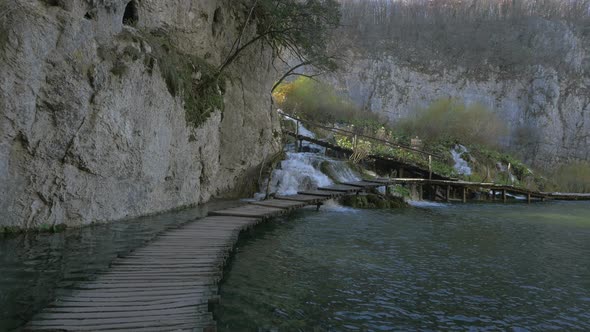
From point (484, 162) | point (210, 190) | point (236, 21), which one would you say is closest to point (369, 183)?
point (210, 190)

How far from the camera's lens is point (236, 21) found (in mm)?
17719

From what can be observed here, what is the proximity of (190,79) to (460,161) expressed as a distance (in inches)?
903

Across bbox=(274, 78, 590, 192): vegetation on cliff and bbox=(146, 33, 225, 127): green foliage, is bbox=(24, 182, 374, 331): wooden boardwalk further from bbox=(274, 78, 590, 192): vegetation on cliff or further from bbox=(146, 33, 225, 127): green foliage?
bbox=(274, 78, 590, 192): vegetation on cliff

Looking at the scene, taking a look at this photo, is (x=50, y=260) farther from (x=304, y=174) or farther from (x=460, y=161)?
(x=460, y=161)

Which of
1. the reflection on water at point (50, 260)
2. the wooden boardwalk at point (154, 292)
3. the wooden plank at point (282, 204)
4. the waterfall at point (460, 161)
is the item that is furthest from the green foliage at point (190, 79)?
the waterfall at point (460, 161)

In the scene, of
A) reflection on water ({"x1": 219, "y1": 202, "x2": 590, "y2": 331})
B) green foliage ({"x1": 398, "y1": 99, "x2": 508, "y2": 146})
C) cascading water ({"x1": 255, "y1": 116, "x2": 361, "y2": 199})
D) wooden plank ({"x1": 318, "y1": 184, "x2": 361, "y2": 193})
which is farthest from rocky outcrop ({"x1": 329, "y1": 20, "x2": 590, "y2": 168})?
reflection on water ({"x1": 219, "y1": 202, "x2": 590, "y2": 331})

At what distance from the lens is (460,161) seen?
3053cm

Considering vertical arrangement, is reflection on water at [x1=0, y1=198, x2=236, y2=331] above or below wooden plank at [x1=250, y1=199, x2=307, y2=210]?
below

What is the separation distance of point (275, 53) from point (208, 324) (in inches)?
688

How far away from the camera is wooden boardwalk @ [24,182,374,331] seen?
395 cm

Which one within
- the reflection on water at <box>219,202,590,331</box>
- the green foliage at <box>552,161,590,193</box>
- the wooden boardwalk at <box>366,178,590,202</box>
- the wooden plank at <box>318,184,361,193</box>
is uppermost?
the green foliage at <box>552,161,590,193</box>

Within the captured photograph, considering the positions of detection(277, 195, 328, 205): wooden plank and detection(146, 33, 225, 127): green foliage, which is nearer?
detection(146, 33, 225, 127): green foliage

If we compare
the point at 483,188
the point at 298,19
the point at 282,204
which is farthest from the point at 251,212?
the point at 483,188

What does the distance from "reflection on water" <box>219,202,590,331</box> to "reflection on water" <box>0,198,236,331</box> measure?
7.01 feet
